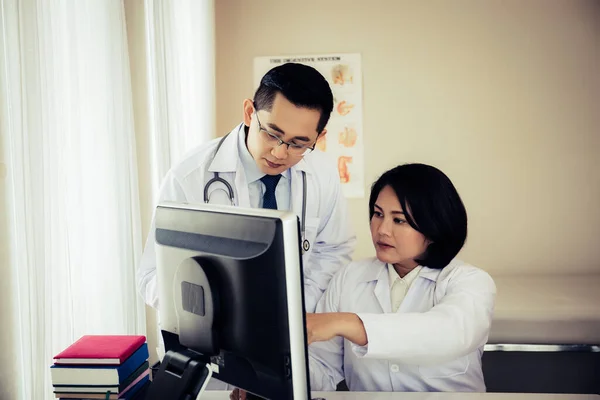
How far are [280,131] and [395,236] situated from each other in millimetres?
416

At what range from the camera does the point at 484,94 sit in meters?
3.08

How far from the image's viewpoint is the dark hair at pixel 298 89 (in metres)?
1.41

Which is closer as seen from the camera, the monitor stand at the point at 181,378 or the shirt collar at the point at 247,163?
the monitor stand at the point at 181,378

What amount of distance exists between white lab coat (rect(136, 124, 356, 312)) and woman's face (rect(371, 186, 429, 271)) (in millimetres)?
295

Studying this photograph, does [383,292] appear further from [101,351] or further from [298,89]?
[101,351]

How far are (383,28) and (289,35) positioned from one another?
528 mm

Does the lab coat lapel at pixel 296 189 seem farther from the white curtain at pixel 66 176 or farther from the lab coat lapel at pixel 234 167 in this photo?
the white curtain at pixel 66 176

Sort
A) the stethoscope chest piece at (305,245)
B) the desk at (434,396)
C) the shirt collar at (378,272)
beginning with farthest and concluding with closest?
the stethoscope chest piece at (305,245), the shirt collar at (378,272), the desk at (434,396)

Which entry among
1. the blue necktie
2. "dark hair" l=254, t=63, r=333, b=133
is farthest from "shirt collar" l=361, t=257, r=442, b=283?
"dark hair" l=254, t=63, r=333, b=133

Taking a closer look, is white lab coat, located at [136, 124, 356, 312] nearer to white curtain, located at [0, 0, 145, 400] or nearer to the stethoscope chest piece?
the stethoscope chest piece

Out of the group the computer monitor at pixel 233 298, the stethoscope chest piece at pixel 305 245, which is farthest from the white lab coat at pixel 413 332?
the computer monitor at pixel 233 298

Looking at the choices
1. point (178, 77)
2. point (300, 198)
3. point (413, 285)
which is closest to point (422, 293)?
point (413, 285)

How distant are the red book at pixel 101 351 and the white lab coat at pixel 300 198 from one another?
0.67 ft

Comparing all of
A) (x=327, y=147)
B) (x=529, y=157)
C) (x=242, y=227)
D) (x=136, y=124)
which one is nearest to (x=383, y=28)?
(x=327, y=147)
